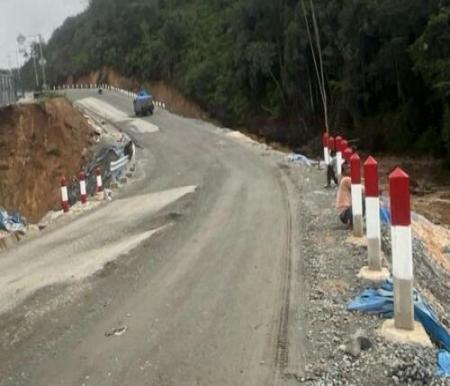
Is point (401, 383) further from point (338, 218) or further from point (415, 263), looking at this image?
point (338, 218)

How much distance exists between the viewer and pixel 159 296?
7742 millimetres

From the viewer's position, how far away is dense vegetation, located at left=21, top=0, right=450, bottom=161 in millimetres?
35438

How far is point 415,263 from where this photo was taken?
10.3 meters

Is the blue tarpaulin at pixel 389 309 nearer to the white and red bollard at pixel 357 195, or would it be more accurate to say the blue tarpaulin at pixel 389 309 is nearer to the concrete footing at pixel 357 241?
the concrete footing at pixel 357 241

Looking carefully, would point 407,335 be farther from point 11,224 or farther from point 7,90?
point 7,90

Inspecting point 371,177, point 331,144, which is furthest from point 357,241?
point 331,144

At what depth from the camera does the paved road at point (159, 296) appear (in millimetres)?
5582

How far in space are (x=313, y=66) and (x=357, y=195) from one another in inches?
1489

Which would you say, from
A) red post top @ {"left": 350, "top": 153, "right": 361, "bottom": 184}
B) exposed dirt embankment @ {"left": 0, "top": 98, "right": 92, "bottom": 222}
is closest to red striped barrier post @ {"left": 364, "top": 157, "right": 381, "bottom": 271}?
red post top @ {"left": 350, "top": 153, "right": 361, "bottom": 184}

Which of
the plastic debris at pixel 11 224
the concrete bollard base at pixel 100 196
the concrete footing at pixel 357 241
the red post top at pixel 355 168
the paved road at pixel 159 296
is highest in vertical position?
the red post top at pixel 355 168

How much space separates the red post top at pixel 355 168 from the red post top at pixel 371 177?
1.91 m

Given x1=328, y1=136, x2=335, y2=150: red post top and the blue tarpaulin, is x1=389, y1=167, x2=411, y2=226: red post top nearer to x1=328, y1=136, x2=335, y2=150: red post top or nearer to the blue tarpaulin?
the blue tarpaulin

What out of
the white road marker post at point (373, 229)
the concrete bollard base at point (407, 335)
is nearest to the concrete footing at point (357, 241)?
the white road marker post at point (373, 229)

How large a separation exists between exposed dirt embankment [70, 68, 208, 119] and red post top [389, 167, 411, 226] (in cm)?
4894
